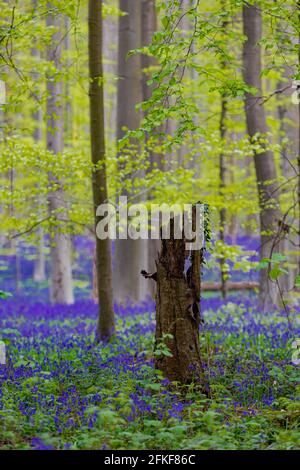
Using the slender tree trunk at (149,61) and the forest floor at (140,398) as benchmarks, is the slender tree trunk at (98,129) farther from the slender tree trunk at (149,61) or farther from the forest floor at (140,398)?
the slender tree trunk at (149,61)

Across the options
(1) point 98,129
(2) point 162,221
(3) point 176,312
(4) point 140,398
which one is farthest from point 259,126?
(4) point 140,398

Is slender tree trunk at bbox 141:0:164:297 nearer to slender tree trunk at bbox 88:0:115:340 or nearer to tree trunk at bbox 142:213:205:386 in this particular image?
slender tree trunk at bbox 88:0:115:340

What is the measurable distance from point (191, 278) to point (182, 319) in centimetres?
42

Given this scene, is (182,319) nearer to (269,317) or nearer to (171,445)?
(171,445)

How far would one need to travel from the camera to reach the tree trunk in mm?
6340

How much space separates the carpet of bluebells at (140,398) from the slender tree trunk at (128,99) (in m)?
5.20

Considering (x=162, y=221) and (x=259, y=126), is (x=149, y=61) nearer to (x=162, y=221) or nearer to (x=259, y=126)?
(x=259, y=126)

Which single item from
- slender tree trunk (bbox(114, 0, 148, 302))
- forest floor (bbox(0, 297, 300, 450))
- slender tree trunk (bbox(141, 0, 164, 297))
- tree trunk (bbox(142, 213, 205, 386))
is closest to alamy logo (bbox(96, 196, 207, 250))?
tree trunk (bbox(142, 213, 205, 386))

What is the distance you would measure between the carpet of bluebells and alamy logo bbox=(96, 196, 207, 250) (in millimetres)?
1285

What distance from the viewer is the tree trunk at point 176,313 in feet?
20.8

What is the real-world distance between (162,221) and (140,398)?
406cm

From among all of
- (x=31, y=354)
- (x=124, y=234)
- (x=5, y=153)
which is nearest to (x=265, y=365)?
(x=31, y=354)

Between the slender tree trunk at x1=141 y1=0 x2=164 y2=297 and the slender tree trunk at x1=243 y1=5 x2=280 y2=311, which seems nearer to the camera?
the slender tree trunk at x1=243 y1=5 x2=280 y2=311

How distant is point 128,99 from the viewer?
14.7 meters
